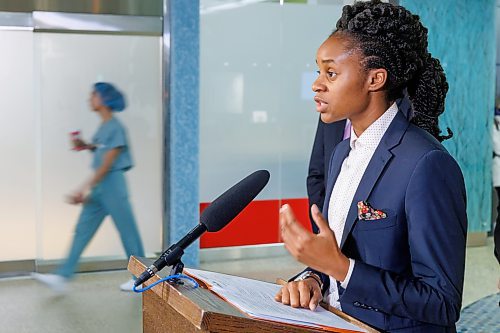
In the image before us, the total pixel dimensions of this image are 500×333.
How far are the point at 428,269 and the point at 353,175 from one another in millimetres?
341

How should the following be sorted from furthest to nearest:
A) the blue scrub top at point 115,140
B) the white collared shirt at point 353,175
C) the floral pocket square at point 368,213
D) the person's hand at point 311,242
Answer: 1. the blue scrub top at point 115,140
2. the white collared shirt at point 353,175
3. the floral pocket square at point 368,213
4. the person's hand at point 311,242

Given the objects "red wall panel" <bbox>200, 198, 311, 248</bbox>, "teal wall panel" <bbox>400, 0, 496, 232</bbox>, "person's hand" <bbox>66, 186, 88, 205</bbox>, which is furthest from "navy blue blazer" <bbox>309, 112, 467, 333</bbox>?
"teal wall panel" <bbox>400, 0, 496, 232</bbox>

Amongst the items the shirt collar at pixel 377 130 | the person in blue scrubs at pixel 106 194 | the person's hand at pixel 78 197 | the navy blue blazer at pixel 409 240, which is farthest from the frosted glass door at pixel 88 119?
the navy blue blazer at pixel 409 240

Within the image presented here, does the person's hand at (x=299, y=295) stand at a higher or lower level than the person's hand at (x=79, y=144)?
higher

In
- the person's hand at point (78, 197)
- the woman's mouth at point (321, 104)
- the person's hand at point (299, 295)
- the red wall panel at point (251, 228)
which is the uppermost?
the woman's mouth at point (321, 104)

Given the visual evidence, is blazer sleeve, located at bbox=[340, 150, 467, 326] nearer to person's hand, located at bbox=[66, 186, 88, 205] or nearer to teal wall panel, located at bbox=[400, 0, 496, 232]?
person's hand, located at bbox=[66, 186, 88, 205]

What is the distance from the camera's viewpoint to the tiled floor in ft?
17.2

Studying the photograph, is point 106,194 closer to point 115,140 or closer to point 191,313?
point 115,140

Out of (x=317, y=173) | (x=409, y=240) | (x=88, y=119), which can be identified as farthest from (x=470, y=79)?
(x=409, y=240)

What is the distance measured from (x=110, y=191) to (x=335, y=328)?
4860 millimetres

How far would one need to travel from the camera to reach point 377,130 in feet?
5.82

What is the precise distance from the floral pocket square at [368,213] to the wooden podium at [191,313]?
0.23 m

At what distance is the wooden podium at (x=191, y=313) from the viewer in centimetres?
131

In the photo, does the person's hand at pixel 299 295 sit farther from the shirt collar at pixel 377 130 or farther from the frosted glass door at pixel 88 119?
the frosted glass door at pixel 88 119
